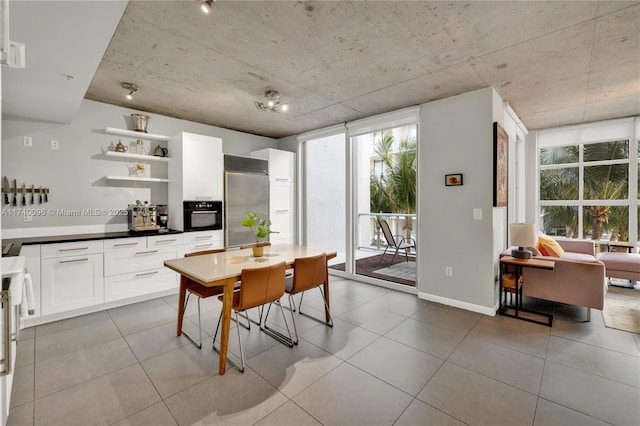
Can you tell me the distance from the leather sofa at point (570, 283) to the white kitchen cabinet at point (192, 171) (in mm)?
4285

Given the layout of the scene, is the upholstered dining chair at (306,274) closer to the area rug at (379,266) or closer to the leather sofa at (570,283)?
the area rug at (379,266)

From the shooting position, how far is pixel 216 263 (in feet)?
8.76

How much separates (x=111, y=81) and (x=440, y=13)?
3296 millimetres

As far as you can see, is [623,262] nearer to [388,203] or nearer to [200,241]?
[388,203]

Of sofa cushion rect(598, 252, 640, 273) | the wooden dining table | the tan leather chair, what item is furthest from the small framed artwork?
sofa cushion rect(598, 252, 640, 273)

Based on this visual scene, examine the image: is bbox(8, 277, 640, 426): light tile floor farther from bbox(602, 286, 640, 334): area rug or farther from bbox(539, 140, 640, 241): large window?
bbox(539, 140, 640, 241): large window

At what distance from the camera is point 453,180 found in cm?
362

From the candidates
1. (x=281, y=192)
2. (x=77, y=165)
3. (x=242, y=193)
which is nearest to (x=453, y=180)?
(x=281, y=192)

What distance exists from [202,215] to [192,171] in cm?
65

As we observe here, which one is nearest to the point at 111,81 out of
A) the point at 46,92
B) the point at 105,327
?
the point at 46,92

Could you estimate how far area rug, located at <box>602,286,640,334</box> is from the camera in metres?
3.05

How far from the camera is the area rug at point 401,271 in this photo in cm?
507

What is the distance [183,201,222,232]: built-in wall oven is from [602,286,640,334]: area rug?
4.90m

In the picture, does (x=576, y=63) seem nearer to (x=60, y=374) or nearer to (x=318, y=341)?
(x=318, y=341)
